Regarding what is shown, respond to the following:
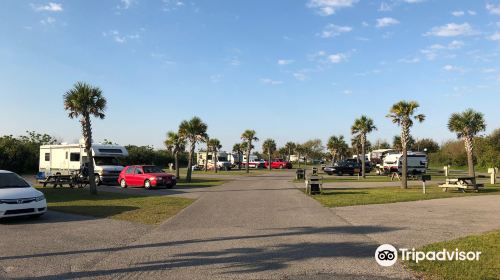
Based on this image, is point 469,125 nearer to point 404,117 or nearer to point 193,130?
point 404,117

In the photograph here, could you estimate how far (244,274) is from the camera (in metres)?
6.63

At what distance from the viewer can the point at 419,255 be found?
7.72 meters

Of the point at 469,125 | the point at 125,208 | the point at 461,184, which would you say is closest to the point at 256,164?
the point at 469,125

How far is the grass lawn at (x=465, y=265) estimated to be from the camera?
6398 millimetres

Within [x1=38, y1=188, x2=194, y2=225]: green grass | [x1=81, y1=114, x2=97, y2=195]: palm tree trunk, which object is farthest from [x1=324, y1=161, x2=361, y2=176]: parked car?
[x1=38, y1=188, x2=194, y2=225]: green grass

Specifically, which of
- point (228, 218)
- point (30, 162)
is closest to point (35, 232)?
point (228, 218)

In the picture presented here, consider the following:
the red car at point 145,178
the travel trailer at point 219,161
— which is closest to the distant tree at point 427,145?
the travel trailer at point 219,161

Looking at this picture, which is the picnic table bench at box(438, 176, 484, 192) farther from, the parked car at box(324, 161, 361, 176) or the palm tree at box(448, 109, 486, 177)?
the parked car at box(324, 161, 361, 176)

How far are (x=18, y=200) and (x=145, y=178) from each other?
50.5ft

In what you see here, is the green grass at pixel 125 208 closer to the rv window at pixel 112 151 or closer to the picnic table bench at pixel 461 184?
the rv window at pixel 112 151

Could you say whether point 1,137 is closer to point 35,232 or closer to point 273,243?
point 35,232

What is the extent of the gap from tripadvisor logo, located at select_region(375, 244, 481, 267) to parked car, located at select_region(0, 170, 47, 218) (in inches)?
366

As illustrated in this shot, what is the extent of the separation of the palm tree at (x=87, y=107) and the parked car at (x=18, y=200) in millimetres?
8555

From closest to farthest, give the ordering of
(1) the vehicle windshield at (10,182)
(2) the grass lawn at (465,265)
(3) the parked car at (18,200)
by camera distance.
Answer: (2) the grass lawn at (465,265), (3) the parked car at (18,200), (1) the vehicle windshield at (10,182)
